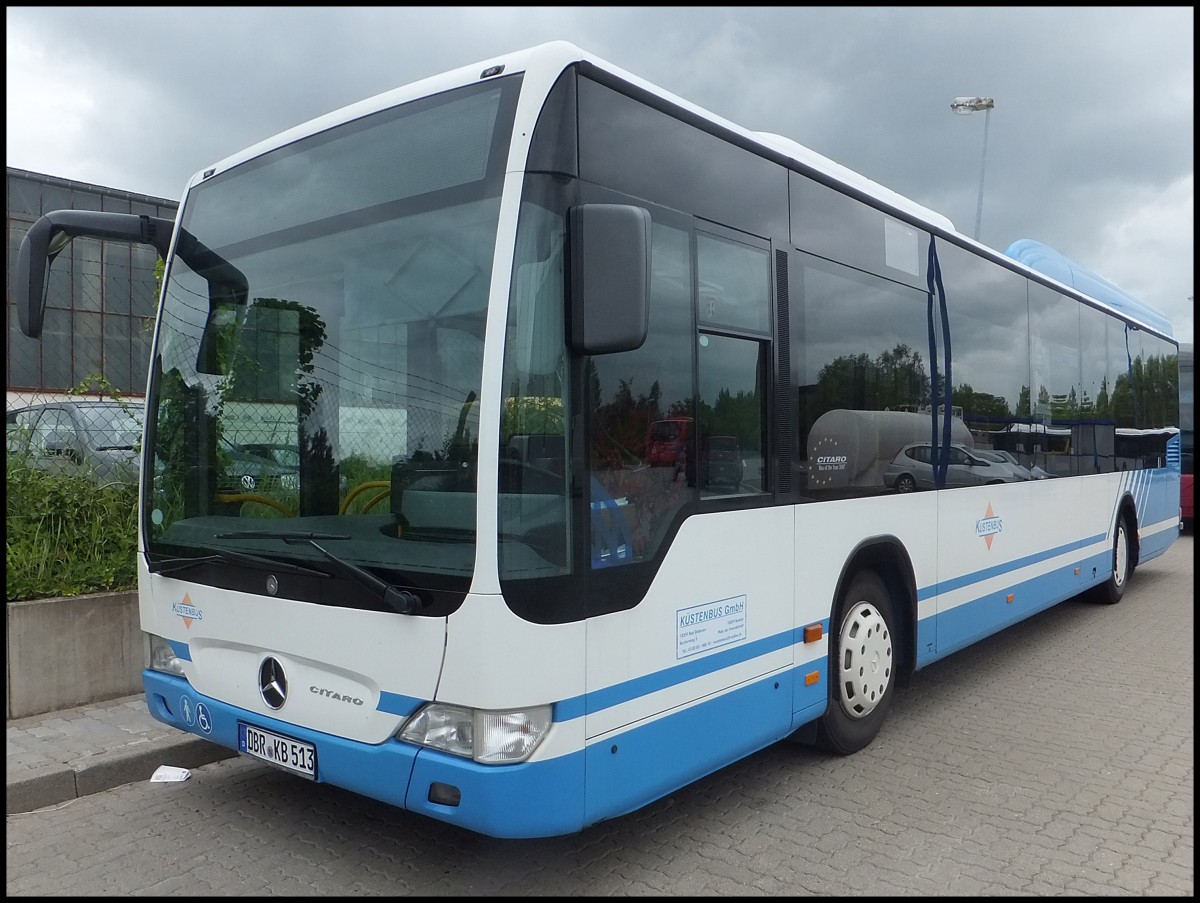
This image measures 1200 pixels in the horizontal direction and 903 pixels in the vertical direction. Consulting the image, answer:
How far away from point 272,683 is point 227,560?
534mm

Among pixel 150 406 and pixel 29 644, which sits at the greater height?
pixel 150 406

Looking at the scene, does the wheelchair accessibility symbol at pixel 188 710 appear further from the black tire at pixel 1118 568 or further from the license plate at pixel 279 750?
the black tire at pixel 1118 568

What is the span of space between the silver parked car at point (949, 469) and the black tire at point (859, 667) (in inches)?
24.2

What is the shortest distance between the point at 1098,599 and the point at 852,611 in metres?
6.51

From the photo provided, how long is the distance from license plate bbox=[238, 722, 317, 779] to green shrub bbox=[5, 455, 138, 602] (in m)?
2.74

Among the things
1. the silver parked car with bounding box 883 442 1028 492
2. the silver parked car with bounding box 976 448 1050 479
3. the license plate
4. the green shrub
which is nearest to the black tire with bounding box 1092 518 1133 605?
the silver parked car with bounding box 976 448 1050 479

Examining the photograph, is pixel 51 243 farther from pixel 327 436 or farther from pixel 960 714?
pixel 960 714

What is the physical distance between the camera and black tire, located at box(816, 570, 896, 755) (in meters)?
4.98

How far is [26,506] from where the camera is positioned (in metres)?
6.22

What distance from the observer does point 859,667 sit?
514 centimetres

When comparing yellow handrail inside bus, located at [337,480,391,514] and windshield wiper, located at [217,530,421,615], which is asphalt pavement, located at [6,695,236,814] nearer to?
windshield wiper, located at [217,530,421,615]

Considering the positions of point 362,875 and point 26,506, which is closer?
point 362,875

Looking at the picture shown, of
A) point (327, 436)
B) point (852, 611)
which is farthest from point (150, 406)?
point (852, 611)

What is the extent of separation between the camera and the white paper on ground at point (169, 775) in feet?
16.0
